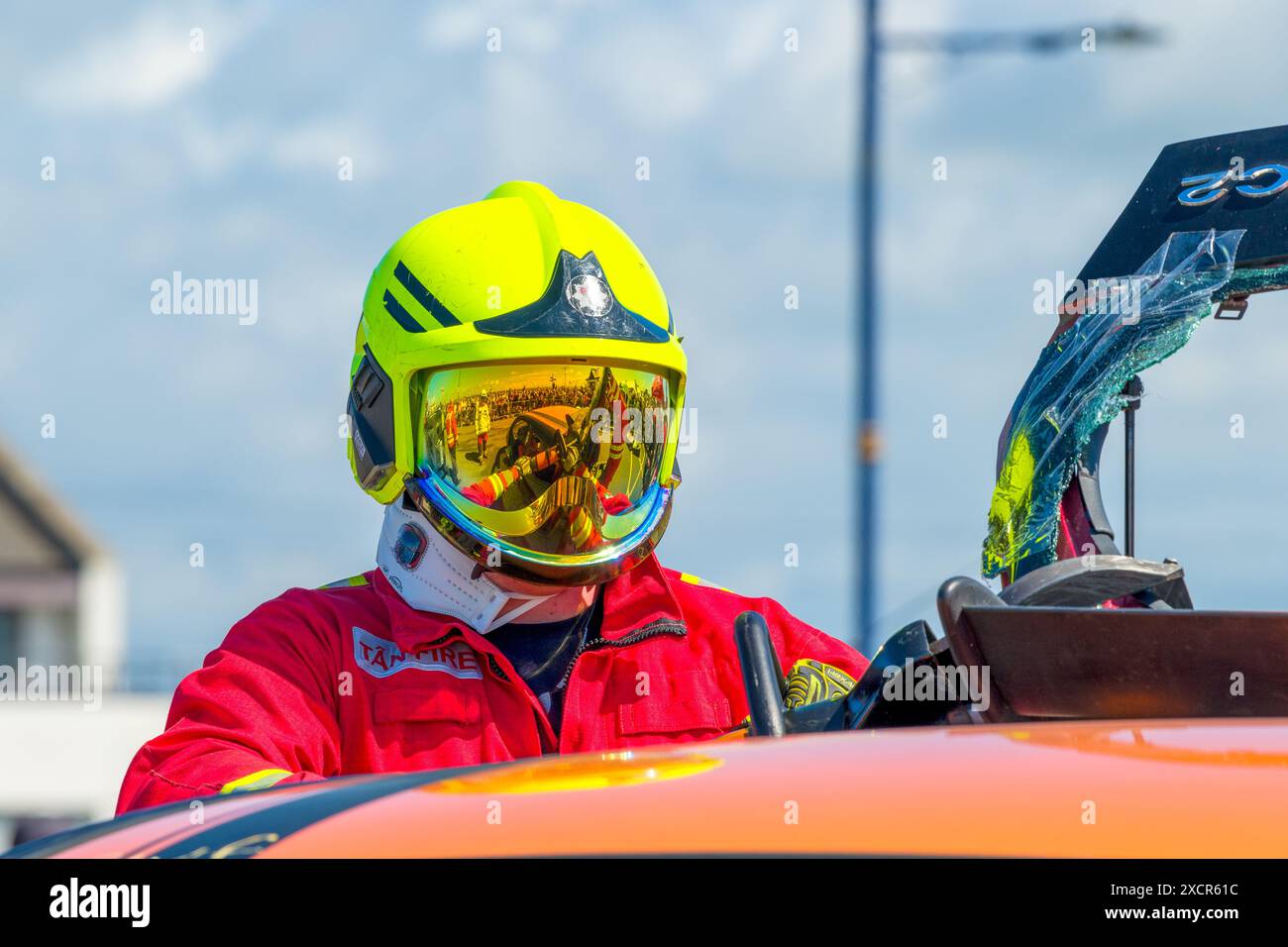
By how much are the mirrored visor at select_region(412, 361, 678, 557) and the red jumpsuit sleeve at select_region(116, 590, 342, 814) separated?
0.35 m

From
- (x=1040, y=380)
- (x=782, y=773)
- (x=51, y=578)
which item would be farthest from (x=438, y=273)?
(x=51, y=578)

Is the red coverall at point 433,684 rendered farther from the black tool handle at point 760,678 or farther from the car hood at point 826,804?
the car hood at point 826,804

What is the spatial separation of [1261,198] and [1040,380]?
412 mm

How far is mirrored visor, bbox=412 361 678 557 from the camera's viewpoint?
3.46 metres

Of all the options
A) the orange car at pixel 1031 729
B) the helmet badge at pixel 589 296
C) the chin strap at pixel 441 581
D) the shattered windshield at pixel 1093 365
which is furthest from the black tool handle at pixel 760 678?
the helmet badge at pixel 589 296

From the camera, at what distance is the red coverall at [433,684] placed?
311 cm

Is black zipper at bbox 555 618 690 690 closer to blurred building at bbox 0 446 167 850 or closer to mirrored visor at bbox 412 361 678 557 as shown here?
mirrored visor at bbox 412 361 678 557

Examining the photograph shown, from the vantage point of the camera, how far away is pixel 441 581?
349cm

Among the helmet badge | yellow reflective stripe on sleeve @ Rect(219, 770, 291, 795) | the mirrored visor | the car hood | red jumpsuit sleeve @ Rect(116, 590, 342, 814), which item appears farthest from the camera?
the helmet badge

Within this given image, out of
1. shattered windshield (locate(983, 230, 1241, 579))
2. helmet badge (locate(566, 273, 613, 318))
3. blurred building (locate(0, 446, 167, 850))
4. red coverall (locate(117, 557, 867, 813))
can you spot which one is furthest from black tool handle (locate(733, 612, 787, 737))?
blurred building (locate(0, 446, 167, 850))

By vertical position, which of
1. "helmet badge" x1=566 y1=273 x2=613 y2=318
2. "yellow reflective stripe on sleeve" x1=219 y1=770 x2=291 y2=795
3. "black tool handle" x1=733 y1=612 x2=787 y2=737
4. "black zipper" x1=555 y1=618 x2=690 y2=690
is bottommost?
"yellow reflective stripe on sleeve" x1=219 y1=770 x2=291 y2=795

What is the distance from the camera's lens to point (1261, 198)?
2891mm

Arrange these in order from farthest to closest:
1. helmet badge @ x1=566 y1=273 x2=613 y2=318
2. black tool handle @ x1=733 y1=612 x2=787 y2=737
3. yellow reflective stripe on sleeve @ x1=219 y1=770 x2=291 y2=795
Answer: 1. helmet badge @ x1=566 y1=273 x2=613 y2=318
2. yellow reflective stripe on sleeve @ x1=219 y1=770 x2=291 y2=795
3. black tool handle @ x1=733 y1=612 x2=787 y2=737

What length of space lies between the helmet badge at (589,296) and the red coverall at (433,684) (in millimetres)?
481
